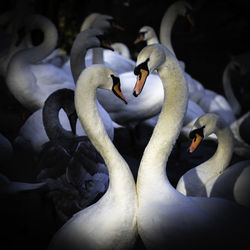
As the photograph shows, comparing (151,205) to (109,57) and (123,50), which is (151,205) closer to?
(109,57)

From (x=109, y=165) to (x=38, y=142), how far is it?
1625 mm

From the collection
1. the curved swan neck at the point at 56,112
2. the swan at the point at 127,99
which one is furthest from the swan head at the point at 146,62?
the swan at the point at 127,99

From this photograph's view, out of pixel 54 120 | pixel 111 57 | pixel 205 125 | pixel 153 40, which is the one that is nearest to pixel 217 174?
pixel 205 125

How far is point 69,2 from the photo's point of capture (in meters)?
→ 9.33

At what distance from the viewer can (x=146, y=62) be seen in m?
2.67

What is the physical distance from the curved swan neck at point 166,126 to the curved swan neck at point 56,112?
1.25 metres

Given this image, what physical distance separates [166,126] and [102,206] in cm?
65

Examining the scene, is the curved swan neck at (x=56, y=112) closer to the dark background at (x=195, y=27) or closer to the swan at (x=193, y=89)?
the swan at (x=193, y=89)

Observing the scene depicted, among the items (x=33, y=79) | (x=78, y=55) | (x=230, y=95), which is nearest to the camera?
(x=78, y=55)

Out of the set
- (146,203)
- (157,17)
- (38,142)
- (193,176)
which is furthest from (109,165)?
(157,17)

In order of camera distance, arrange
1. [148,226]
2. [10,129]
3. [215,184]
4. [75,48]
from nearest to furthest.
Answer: [148,226], [215,184], [75,48], [10,129]

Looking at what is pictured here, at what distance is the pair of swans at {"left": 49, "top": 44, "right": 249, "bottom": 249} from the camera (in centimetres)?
248

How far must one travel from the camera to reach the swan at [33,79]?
537 centimetres

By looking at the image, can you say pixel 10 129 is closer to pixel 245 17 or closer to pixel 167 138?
pixel 167 138
